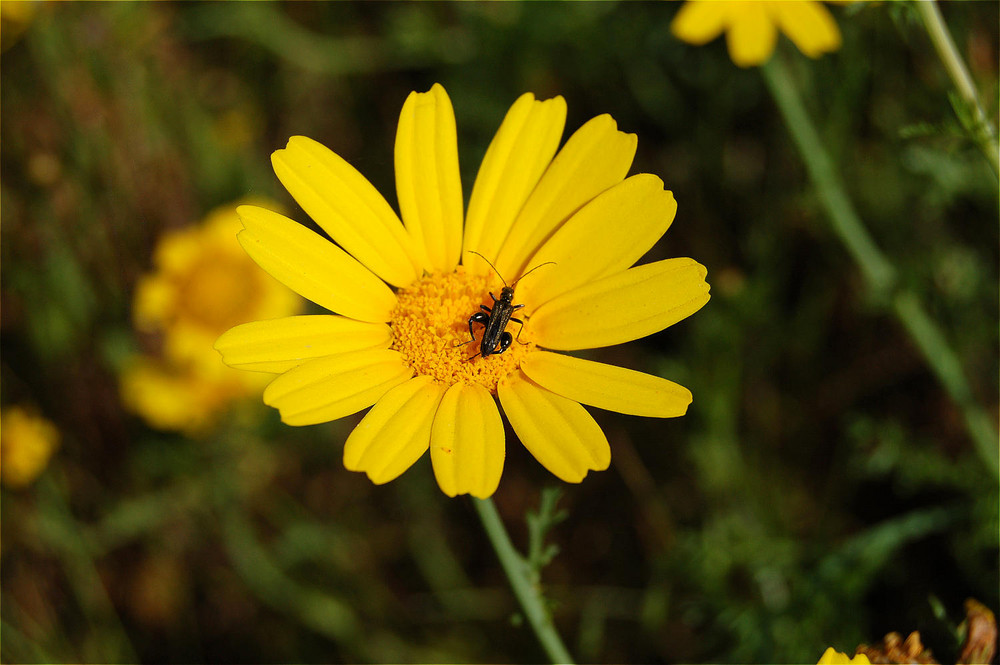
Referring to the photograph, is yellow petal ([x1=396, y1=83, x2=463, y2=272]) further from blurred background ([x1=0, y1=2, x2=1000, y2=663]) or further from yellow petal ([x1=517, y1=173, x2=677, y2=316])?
blurred background ([x1=0, y1=2, x2=1000, y2=663])

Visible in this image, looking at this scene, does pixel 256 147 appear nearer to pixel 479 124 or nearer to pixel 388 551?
pixel 479 124

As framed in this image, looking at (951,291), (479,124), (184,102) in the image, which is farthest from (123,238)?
(951,291)

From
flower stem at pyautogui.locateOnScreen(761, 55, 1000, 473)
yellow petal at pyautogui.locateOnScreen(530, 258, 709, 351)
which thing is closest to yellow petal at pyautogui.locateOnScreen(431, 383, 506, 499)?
yellow petal at pyautogui.locateOnScreen(530, 258, 709, 351)

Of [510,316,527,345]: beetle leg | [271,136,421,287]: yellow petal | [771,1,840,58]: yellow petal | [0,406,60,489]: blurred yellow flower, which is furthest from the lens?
[0,406,60,489]: blurred yellow flower

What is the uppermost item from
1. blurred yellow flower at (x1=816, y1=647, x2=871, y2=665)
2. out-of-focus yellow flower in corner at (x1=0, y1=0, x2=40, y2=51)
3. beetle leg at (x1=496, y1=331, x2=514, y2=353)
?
out-of-focus yellow flower in corner at (x1=0, y1=0, x2=40, y2=51)

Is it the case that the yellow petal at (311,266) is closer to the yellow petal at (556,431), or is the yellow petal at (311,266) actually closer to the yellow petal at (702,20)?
the yellow petal at (556,431)

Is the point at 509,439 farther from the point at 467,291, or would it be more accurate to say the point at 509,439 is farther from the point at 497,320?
the point at 497,320
